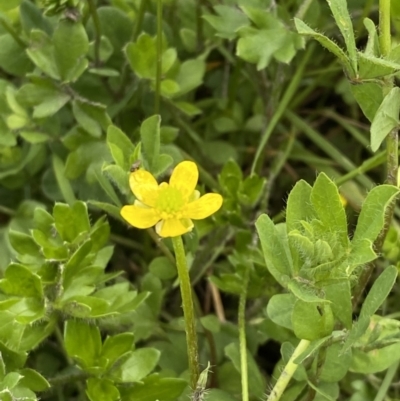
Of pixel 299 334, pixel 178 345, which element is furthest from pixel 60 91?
pixel 299 334

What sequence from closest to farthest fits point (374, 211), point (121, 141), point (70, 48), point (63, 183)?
point (374, 211) → point (121, 141) → point (70, 48) → point (63, 183)

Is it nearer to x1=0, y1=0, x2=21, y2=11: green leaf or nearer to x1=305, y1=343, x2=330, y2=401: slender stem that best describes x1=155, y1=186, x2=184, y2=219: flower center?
x1=305, y1=343, x2=330, y2=401: slender stem

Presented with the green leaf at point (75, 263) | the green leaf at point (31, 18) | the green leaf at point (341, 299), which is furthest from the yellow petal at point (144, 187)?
the green leaf at point (31, 18)

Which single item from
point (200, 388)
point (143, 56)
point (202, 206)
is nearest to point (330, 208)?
point (202, 206)

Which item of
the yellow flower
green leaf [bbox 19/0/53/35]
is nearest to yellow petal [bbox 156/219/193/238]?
the yellow flower

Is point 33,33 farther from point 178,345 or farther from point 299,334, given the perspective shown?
point 299,334

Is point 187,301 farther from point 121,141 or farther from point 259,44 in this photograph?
point 259,44
